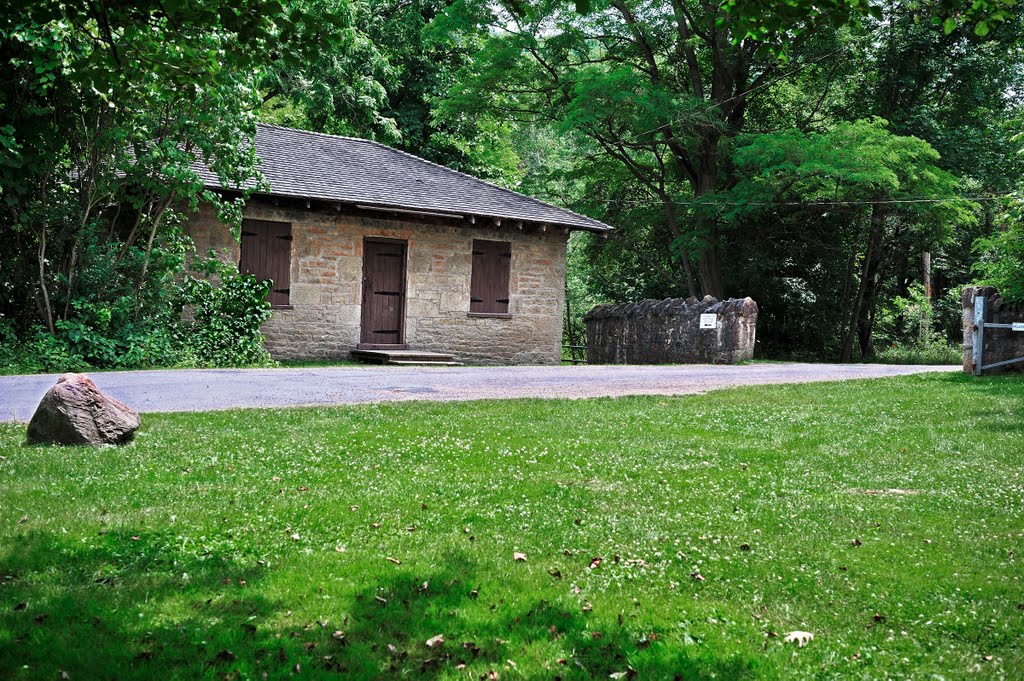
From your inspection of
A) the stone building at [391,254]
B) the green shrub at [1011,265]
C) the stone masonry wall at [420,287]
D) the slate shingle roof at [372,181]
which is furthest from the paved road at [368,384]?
the slate shingle roof at [372,181]

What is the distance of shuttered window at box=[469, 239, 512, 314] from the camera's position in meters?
19.8

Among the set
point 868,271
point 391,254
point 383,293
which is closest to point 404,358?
point 383,293

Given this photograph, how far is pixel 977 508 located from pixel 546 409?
190 inches

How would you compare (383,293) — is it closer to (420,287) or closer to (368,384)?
(420,287)

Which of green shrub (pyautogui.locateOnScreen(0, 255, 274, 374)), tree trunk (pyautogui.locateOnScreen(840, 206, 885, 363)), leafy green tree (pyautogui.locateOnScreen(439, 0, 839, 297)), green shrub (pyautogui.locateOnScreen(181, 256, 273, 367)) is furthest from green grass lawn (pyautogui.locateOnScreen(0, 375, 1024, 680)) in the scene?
tree trunk (pyautogui.locateOnScreen(840, 206, 885, 363))

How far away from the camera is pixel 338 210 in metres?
17.9

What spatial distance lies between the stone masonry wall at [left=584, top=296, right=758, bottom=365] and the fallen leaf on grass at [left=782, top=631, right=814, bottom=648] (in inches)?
612

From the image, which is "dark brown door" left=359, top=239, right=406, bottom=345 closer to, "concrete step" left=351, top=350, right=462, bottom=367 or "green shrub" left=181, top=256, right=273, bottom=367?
"concrete step" left=351, top=350, right=462, bottom=367

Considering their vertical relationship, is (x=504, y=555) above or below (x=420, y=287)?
below

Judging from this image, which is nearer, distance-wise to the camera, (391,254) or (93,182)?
(93,182)

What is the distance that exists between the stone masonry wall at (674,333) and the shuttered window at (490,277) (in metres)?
3.09

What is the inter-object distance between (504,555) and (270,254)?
1394cm

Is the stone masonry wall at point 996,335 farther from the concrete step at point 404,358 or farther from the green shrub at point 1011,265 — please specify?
the concrete step at point 404,358

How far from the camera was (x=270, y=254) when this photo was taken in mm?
17516
